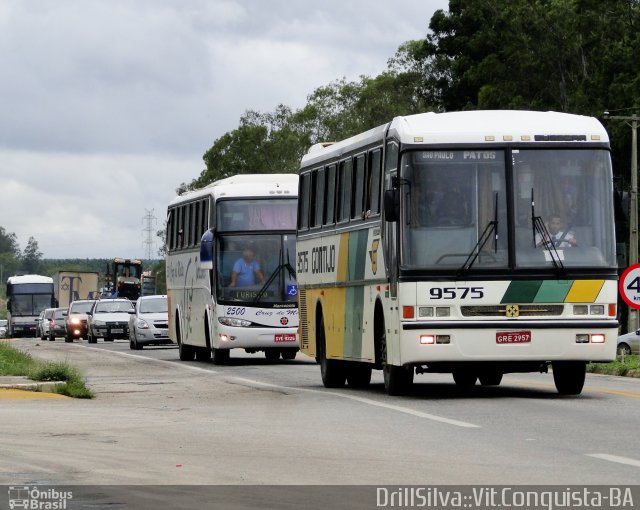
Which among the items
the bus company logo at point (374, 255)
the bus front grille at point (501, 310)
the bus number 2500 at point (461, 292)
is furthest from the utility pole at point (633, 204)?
the bus number 2500 at point (461, 292)

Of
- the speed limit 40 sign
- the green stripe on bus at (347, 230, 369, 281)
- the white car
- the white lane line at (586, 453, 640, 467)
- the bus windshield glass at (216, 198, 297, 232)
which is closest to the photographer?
the white lane line at (586, 453, 640, 467)

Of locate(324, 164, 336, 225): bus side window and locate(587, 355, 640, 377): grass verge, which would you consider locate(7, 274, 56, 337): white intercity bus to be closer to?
locate(587, 355, 640, 377): grass verge

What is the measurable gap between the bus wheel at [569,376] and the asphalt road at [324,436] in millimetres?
250

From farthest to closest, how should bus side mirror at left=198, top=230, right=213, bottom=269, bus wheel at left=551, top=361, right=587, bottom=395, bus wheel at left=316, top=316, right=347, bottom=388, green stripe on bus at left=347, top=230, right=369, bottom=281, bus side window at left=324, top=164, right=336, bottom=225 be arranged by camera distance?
bus side mirror at left=198, top=230, right=213, bottom=269
bus wheel at left=316, top=316, right=347, bottom=388
bus side window at left=324, top=164, right=336, bottom=225
green stripe on bus at left=347, top=230, right=369, bottom=281
bus wheel at left=551, top=361, right=587, bottom=395

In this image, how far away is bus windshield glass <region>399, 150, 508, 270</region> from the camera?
20609 millimetres

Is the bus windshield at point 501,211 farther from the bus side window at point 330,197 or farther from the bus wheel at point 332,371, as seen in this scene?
the bus wheel at point 332,371

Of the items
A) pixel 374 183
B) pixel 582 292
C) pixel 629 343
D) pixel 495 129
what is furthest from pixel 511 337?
pixel 629 343

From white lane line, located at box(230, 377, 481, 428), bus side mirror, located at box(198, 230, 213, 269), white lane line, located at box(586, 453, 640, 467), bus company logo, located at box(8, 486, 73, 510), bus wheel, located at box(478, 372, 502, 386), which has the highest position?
bus side mirror, located at box(198, 230, 213, 269)

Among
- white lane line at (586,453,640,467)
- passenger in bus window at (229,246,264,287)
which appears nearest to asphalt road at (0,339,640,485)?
white lane line at (586,453,640,467)

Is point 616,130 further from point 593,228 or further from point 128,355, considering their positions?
point 593,228

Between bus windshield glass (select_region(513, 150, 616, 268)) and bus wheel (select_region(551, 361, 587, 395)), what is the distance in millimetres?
1630

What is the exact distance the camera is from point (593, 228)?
68.6 feet

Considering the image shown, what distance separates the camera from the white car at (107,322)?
6838cm

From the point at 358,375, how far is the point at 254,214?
1085 centimetres
